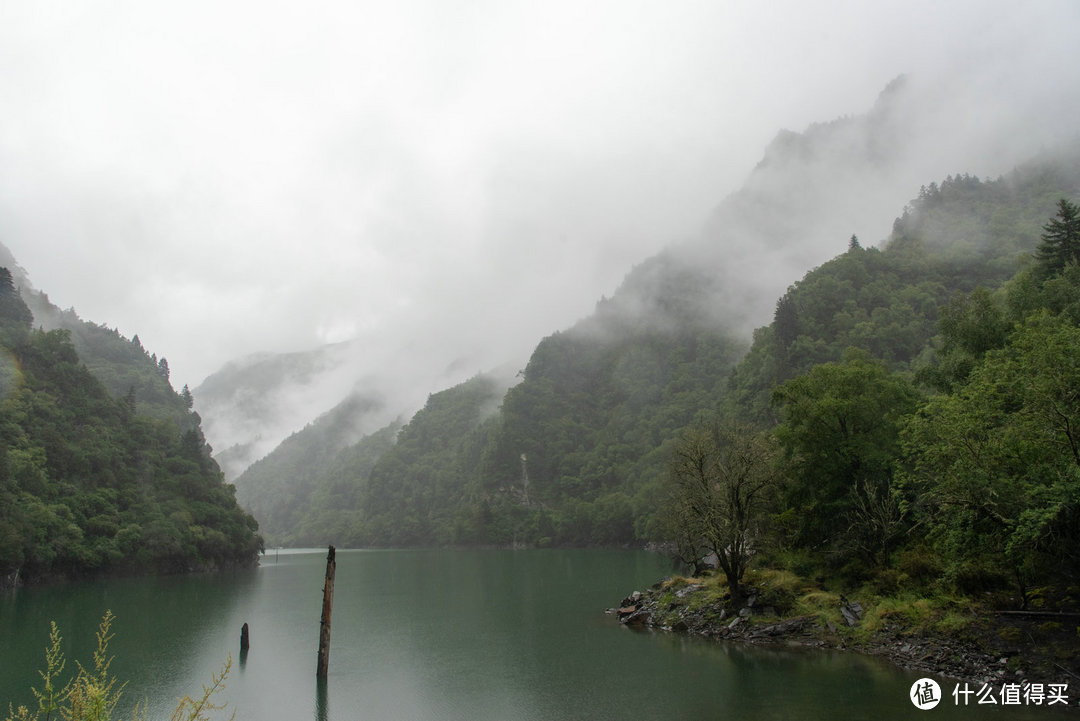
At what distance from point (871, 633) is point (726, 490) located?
9696mm

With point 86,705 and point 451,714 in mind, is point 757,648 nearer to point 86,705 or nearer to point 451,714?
point 451,714

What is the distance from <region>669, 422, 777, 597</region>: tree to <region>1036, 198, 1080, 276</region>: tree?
29.2 metres

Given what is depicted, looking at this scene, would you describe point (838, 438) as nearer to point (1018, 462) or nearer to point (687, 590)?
point (687, 590)

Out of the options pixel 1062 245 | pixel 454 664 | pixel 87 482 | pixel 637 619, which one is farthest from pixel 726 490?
pixel 87 482

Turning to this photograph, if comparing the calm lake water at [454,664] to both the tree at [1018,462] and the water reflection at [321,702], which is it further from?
the tree at [1018,462]

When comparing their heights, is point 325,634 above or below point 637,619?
above

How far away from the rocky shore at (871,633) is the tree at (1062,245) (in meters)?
34.6

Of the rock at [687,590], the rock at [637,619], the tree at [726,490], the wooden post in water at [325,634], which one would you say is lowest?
the rock at [637,619]

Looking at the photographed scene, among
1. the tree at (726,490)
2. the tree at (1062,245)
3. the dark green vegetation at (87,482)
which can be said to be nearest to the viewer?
the tree at (726,490)

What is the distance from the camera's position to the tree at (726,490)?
33.3 meters

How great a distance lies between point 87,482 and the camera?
78938 millimetres

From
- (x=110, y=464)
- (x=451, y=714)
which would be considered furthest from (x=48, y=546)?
(x=451, y=714)

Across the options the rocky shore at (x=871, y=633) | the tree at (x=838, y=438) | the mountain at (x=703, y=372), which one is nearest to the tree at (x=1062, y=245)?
the tree at (x=838, y=438)

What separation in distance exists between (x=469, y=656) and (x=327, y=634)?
8029 mm
